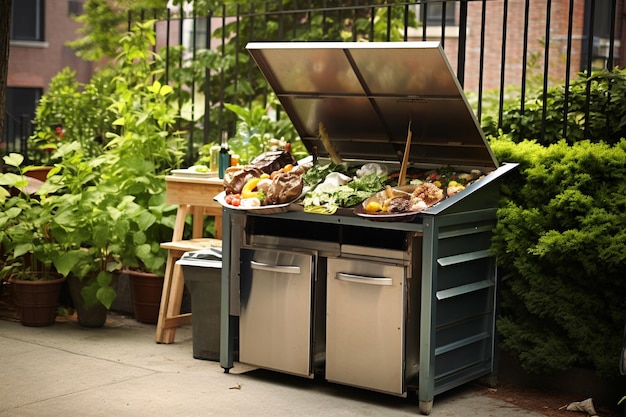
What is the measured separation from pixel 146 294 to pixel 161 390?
2030 mm

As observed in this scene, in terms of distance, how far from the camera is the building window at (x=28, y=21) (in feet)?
84.0

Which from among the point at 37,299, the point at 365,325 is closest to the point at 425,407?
the point at 365,325

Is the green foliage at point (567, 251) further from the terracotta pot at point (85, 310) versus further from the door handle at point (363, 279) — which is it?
the terracotta pot at point (85, 310)

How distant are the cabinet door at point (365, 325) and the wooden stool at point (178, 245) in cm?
174

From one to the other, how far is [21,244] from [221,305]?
7.09ft

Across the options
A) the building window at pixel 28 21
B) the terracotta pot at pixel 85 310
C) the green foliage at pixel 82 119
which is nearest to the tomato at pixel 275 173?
the terracotta pot at pixel 85 310

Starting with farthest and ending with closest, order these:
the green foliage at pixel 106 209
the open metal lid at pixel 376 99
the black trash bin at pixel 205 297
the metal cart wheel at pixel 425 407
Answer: the green foliage at pixel 106 209 < the black trash bin at pixel 205 297 < the open metal lid at pixel 376 99 < the metal cart wheel at pixel 425 407

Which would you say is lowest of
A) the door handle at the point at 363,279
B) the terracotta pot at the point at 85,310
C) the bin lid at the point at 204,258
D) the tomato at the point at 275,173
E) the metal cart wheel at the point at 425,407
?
the metal cart wheel at the point at 425,407

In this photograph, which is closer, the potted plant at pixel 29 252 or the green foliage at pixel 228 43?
the potted plant at pixel 29 252

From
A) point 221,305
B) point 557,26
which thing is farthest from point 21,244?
point 557,26

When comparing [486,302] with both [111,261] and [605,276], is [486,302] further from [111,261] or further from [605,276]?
[111,261]

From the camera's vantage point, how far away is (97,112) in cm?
1049

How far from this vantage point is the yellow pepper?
656cm

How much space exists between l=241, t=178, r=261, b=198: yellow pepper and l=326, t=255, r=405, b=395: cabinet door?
0.75 meters
